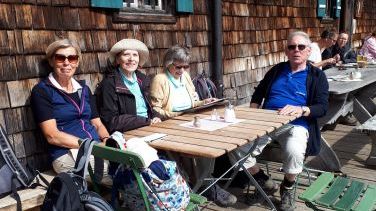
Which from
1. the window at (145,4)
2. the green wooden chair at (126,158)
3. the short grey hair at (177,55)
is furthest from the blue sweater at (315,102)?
the window at (145,4)

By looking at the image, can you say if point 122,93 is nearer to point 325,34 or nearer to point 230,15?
point 230,15

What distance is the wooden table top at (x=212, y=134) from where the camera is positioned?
6.73 feet

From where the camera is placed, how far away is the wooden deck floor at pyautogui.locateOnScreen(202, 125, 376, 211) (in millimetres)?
3070

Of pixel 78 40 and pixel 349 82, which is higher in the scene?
pixel 78 40

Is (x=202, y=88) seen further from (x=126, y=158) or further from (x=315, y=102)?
(x=126, y=158)

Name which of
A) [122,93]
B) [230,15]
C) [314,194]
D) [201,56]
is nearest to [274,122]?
[314,194]

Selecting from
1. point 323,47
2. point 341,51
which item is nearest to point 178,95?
point 323,47

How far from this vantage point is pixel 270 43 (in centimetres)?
607

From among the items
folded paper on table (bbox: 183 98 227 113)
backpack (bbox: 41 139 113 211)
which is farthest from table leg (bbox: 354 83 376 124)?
backpack (bbox: 41 139 113 211)

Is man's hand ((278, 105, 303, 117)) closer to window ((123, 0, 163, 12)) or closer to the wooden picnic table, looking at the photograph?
the wooden picnic table

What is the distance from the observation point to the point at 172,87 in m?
3.22

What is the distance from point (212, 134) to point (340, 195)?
91 cm

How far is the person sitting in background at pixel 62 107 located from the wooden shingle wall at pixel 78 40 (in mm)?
147

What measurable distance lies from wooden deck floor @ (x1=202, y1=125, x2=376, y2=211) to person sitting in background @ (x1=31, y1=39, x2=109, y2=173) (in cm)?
119
